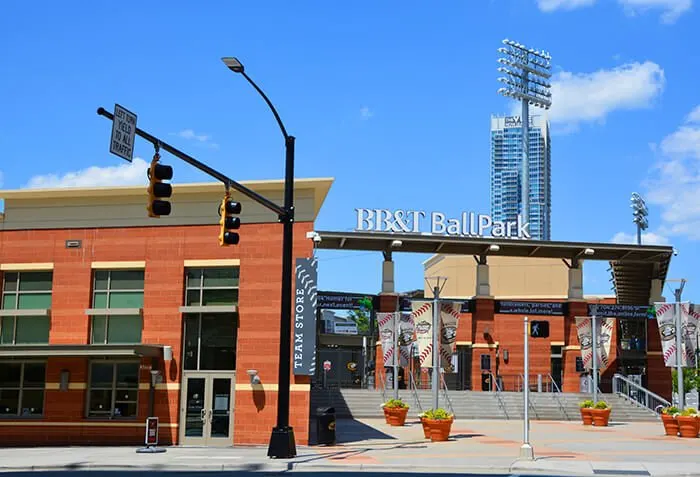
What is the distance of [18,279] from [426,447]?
14.4 m

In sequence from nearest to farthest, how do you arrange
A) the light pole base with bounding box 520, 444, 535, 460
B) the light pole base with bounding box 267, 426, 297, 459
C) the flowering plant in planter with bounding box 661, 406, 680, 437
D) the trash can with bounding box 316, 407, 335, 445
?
1. the light pole base with bounding box 520, 444, 535, 460
2. the light pole base with bounding box 267, 426, 297, 459
3. the trash can with bounding box 316, 407, 335, 445
4. the flowering plant in planter with bounding box 661, 406, 680, 437

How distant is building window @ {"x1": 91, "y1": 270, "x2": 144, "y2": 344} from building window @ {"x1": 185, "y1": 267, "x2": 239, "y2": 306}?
170 cm

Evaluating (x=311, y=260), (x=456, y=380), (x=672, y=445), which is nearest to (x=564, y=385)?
(x=456, y=380)

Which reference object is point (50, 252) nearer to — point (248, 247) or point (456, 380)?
point (248, 247)

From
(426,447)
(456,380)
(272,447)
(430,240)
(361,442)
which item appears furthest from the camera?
(456,380)

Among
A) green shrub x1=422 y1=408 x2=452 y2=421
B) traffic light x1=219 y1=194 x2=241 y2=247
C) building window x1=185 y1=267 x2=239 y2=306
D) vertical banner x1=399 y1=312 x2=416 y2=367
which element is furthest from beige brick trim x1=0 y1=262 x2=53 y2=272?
vertical banner x1=399 y1=312 x2=416 y2=367

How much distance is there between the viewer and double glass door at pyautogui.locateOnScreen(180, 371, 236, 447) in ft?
89.8

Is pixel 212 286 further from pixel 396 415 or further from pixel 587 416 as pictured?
pixel 587 416

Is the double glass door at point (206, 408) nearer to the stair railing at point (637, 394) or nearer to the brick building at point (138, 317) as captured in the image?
the brick building at point (138, 317)

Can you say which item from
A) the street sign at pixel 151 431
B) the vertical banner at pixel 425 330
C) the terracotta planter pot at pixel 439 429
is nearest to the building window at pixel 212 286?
the street sign at pixel 151 431

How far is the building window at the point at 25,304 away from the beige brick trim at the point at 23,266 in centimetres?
27

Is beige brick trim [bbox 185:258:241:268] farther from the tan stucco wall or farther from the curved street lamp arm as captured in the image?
the tan stucco wall

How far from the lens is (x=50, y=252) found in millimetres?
29078

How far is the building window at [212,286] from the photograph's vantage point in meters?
27.9
